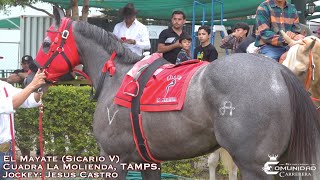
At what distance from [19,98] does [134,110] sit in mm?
1065

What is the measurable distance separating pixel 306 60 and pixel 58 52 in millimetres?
2551

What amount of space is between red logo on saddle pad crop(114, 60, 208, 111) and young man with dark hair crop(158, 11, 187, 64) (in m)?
2.89

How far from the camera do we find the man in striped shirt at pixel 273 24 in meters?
6.66

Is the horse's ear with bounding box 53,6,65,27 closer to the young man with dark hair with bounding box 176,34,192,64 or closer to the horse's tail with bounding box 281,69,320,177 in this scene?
the young man with dark hair with bounding box 176,34,192,64

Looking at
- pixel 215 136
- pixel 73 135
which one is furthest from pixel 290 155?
pixel 73 135

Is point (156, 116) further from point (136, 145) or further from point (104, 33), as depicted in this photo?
point (104, 33)

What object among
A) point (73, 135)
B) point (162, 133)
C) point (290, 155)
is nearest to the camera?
point (290, 155)

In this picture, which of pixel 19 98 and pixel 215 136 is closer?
pixel 215 136

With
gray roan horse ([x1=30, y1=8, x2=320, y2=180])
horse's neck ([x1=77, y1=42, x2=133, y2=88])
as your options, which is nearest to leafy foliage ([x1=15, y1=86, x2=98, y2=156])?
horse's neck ([x1=77, y1=42, x2=133, y2=88])

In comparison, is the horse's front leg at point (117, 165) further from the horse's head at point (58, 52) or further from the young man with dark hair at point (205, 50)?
the young man with dark hair at point (205, 50)

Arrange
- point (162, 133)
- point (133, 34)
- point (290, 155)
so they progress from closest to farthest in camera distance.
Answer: point (290, 155) → point (162, 133) → point (133, 34)

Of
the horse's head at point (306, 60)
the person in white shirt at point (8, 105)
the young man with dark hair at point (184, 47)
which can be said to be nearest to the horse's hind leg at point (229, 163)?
the young man with dark hair at point (184, 47)

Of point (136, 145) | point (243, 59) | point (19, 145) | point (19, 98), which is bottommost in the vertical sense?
point (19, 145)

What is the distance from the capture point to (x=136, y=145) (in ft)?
19.6
